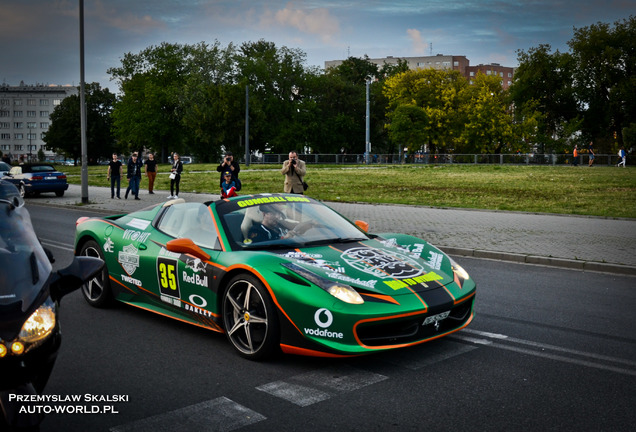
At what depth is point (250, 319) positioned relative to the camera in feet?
16.7

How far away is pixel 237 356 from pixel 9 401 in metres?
2.57

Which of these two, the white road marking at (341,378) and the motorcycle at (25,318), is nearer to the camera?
the motorcycle at (25,318)

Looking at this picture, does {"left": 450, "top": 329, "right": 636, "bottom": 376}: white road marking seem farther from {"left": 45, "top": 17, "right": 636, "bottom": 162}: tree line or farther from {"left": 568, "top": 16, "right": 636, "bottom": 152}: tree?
{"left": 568, "top": 16, "right": 636, "bottom": 152}: tree

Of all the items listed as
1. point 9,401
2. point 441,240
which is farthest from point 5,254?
point 441,240

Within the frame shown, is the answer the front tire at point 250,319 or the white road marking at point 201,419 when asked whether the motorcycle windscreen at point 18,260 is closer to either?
the white road marking at point 201,419

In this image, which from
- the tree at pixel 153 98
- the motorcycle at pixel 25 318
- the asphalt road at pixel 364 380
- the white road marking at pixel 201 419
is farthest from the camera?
the tree at pixel 153 98

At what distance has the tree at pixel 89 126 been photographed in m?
96.9

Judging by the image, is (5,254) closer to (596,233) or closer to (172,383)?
(172,383)

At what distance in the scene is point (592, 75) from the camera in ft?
224

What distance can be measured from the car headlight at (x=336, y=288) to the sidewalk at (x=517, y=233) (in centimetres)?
644

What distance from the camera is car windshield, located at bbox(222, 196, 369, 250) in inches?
225

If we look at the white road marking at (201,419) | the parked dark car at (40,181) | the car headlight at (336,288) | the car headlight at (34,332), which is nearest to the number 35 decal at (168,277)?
the car headlight at (336,288)

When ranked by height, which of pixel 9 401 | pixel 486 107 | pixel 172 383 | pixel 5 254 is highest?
pixel 486 107

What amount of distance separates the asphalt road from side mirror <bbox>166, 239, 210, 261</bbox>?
810 millimetres
